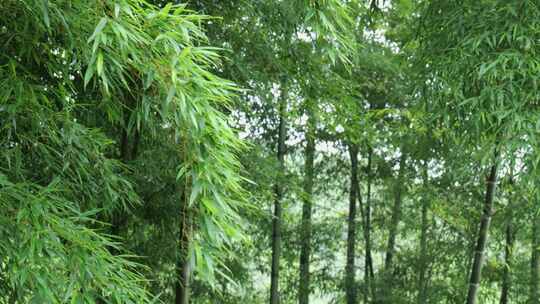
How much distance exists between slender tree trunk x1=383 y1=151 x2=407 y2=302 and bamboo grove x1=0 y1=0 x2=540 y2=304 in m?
0.03

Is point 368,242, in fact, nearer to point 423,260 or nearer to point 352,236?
point 352,236

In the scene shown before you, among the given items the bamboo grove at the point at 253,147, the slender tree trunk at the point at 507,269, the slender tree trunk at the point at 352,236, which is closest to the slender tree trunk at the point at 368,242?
the bamboo grove at the point at 253,147

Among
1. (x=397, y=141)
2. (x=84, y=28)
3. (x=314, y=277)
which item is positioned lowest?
(x=314, y=277)

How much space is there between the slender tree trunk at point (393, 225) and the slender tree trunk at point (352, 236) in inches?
15.0

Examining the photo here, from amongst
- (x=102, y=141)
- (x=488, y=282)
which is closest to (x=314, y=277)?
(x=488, y=282)

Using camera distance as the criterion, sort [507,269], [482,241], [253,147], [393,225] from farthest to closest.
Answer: [393,225], [507,269], [253,147], [482,241]

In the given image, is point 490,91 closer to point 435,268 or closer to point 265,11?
point 265,11

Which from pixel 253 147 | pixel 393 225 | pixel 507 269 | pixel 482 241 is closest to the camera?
pixel 482 241

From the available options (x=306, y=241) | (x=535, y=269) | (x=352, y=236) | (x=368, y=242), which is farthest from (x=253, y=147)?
(x=535, y=269)

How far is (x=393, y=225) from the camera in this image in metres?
6.94

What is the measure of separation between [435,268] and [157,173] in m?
4.09

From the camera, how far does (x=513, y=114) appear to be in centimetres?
296

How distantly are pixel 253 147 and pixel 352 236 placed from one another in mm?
3047

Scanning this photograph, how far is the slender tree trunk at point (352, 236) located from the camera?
7.15m
